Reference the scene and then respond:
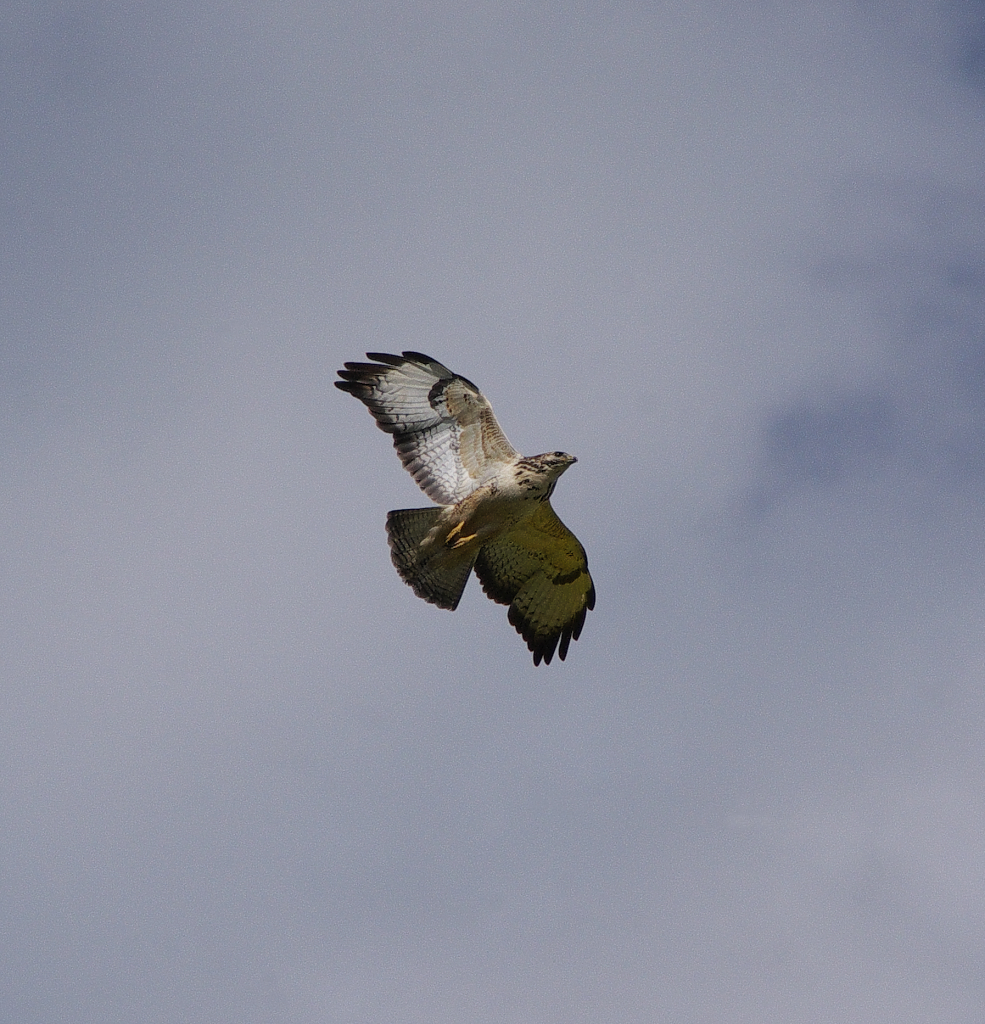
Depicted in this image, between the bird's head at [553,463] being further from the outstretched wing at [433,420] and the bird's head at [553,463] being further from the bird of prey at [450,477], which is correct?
the outstretched wing at [433,420]

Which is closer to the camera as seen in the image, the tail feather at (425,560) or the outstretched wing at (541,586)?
the tail feather at (425,560)

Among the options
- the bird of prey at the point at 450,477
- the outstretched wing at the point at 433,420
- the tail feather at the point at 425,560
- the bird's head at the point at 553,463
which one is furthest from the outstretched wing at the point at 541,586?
the bird's head at the point at 553,463

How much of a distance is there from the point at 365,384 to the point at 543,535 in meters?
2.51

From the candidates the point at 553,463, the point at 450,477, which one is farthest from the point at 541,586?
the point at 553,463

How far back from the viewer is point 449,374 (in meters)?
17.8

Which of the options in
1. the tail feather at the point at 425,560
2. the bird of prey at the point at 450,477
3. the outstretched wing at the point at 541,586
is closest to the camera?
the bird of prey at the point at 450,477

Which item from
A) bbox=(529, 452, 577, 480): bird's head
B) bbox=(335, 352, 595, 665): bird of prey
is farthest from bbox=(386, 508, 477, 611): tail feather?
bbox=(529, 452, 577, 480): bird's head

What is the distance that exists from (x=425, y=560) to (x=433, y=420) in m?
1.49

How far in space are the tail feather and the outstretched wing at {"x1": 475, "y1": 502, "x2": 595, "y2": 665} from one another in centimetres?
53

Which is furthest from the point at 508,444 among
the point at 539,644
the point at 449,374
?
the point at 539,644

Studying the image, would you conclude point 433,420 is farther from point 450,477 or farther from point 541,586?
point 541,586

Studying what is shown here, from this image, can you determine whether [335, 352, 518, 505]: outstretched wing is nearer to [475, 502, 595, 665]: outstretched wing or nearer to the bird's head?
the bird's head

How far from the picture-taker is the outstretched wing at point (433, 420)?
58.5 feet

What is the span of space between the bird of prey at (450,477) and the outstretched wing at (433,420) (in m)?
0.01
